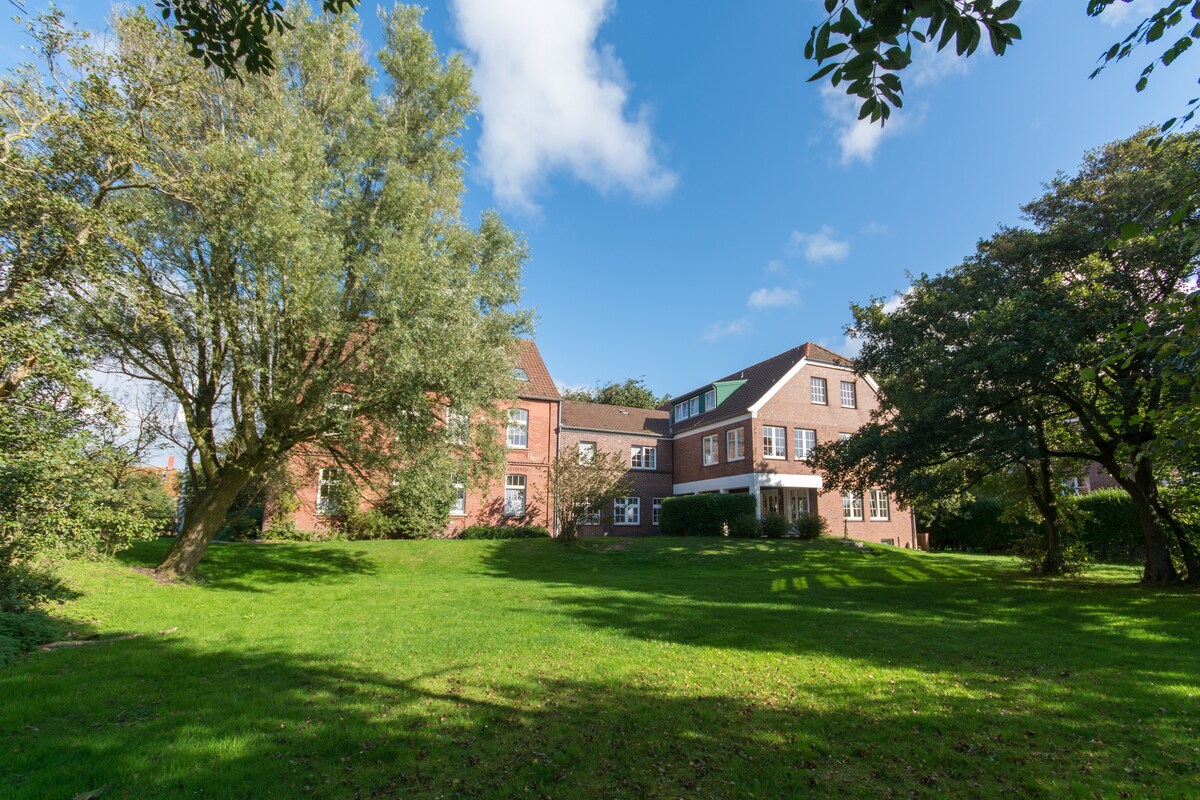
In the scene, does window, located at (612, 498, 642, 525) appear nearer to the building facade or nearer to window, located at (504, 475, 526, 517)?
the building facade

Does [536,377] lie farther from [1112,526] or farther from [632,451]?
[1112,526]

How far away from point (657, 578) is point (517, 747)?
1202 cm

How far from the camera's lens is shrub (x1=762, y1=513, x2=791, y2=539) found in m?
25.7

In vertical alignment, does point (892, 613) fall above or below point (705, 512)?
below

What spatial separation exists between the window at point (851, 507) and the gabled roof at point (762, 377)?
693 cm

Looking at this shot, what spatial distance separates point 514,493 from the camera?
90.5 ft

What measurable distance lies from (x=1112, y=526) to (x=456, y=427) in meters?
27.8

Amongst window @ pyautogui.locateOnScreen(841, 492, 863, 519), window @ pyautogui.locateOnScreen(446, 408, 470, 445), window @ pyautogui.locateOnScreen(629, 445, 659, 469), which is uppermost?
window @ pyautogui.locateOnScreen(629, 445, 659, 469)

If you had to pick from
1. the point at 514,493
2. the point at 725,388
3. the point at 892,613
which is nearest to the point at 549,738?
the point at 892,613

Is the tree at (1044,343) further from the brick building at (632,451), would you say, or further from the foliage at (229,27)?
the brick building at (632,451)

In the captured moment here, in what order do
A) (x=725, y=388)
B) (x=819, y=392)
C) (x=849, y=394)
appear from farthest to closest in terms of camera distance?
(x=725, y=388), (x=849, y=394), (x=819, y=392)

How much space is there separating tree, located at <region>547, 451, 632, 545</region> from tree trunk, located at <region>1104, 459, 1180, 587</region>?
15.1m

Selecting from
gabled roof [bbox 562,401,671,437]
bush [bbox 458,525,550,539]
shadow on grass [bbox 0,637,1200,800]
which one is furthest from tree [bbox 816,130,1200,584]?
gabled roof [bbox 562,401,671,437]

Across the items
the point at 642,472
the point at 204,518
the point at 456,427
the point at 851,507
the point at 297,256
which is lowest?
the point at 204,518
